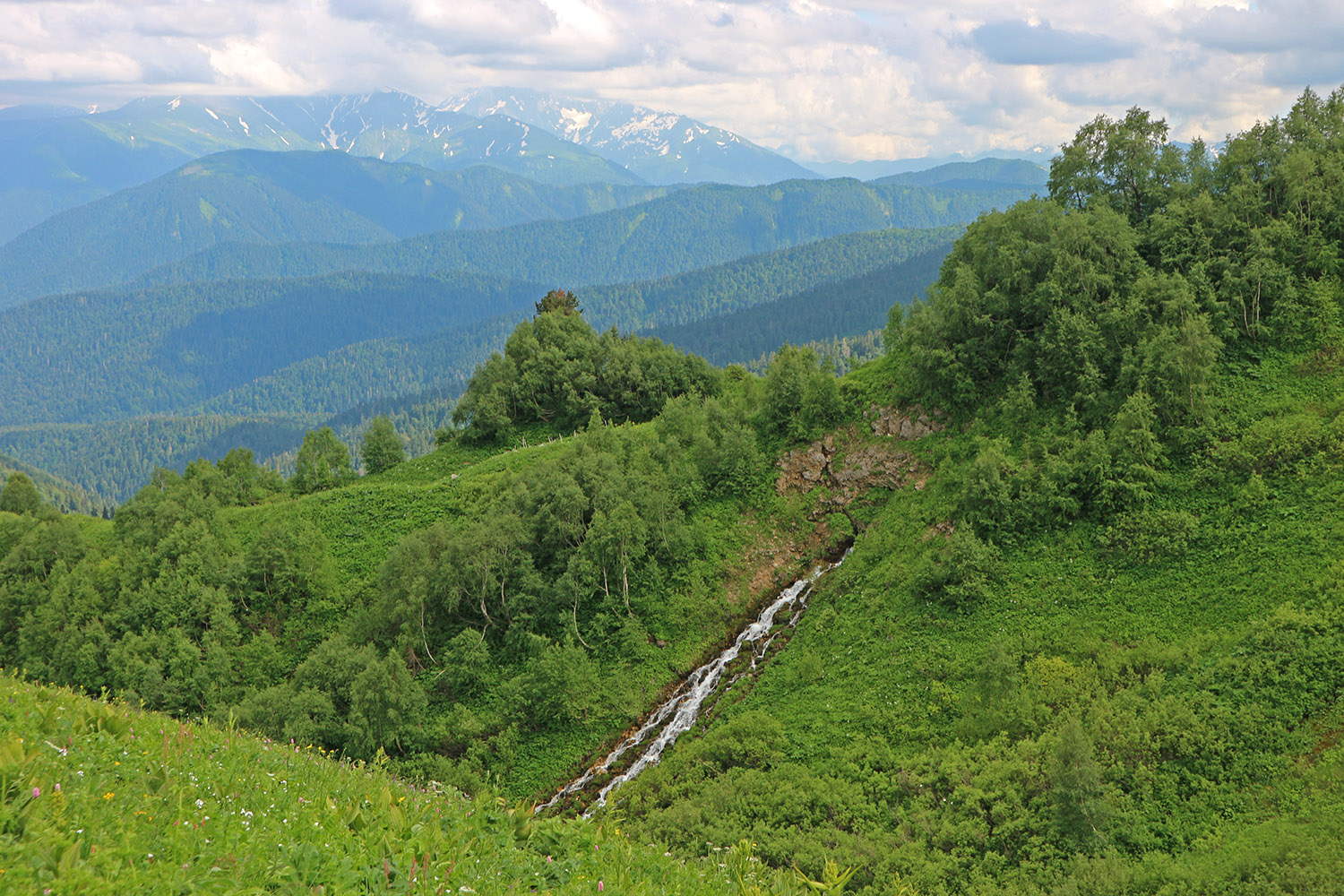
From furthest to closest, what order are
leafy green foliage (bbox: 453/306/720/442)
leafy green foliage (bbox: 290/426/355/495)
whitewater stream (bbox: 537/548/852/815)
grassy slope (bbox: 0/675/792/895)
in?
leafy green foliage (bbox: 453/306/720/442) < leafy green foliage (bbox: 290/426/355/495) < whitewater stream (bbox: 537/548/852/815) < grassy slope (bbox: 0/675/792/895)

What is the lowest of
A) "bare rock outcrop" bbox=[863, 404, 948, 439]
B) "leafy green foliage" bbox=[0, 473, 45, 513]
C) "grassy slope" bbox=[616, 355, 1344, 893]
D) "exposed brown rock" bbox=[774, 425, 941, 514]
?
"grassy slope" bbox=[616, 355, 1344, 893]

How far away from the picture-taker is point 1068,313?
51.8 metres

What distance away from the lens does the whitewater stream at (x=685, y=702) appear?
4503 cm

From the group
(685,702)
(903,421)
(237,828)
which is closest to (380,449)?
(685,702)

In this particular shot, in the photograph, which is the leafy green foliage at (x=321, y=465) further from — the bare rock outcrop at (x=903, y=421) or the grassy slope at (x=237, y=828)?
the grassy slope at (x=237, y=828)

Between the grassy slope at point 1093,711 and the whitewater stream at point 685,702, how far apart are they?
3.09m

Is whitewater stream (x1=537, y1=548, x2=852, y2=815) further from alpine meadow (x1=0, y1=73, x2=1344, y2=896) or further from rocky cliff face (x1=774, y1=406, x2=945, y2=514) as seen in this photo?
rocky cliff face (x1=774, y1=406, x2=945, y2=514)

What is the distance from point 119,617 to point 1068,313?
2745 inches

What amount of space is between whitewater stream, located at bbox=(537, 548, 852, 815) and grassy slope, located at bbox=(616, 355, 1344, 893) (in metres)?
3.09

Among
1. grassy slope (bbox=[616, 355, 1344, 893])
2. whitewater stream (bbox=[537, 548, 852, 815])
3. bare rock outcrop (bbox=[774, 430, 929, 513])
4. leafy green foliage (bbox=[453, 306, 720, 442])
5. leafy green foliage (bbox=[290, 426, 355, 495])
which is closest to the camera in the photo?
grassy slope (bbox=[616, 355, 1344, 893])

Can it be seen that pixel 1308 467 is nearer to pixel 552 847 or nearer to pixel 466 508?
pixel 552 847

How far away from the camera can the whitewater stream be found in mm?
45031

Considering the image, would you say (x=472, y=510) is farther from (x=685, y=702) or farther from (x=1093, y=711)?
(x=1093, y=711)

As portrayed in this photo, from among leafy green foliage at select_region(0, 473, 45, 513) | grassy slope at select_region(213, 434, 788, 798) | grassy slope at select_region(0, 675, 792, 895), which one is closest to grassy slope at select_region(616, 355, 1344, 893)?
grassy slope at select_region(213, 434, 788, 798)
